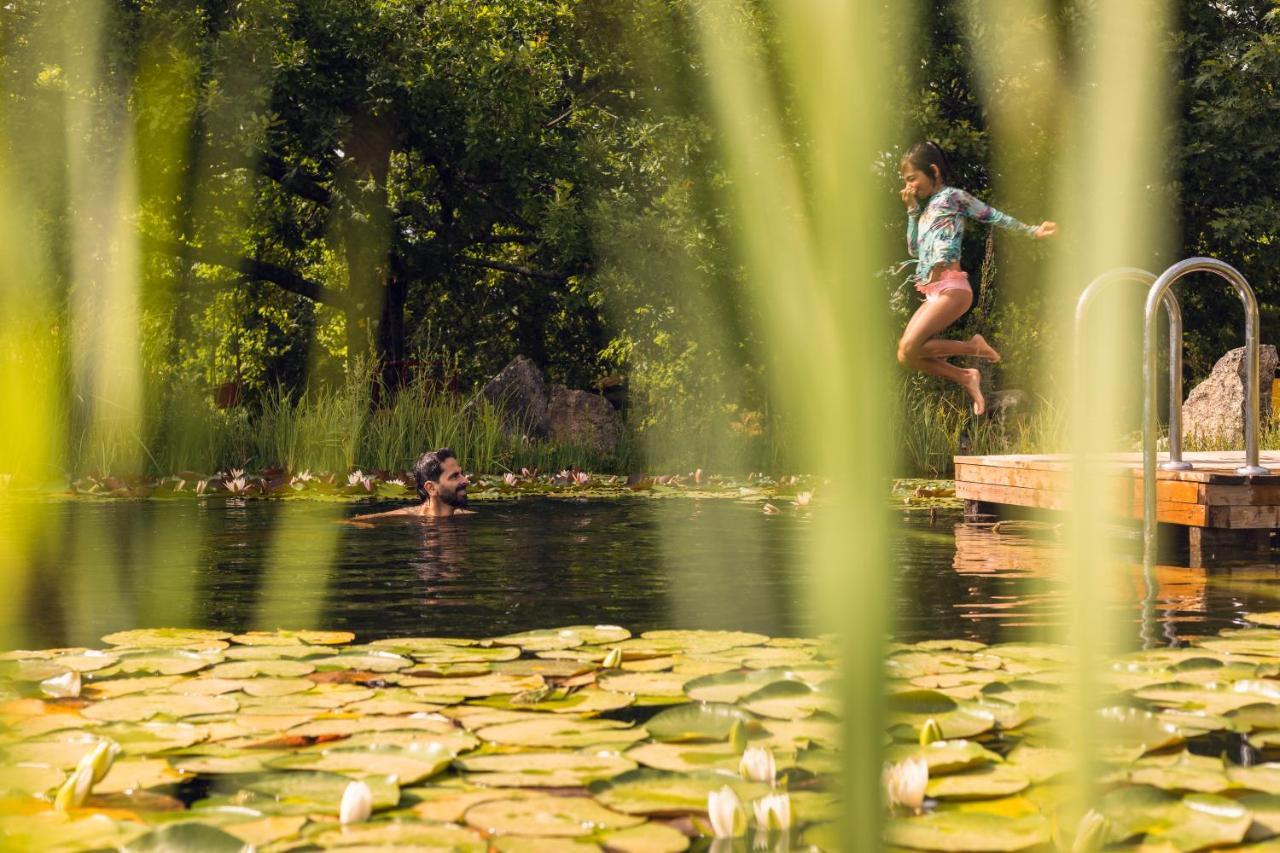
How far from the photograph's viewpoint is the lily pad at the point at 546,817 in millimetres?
2170

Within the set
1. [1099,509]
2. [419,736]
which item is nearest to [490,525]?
Answer: [419,736]

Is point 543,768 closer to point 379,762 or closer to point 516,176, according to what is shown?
point 379,762

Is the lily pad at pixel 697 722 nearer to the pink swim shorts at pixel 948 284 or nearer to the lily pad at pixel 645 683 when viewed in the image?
the lily pad at pixel 645 683

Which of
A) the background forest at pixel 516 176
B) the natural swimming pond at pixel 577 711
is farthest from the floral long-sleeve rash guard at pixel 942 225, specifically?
the background forest at pixel 516 176

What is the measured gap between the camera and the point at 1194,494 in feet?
20.0

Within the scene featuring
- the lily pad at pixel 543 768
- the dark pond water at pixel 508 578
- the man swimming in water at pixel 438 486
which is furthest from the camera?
the man swimming in water at pixel 438 486

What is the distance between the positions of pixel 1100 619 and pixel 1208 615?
4.58 meters

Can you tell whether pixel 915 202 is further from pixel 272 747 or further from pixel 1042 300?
pixel 1042 300

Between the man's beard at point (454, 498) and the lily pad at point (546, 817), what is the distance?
6462 mm

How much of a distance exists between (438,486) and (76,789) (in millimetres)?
6404

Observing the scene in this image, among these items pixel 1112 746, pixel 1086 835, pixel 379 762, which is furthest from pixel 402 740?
pixel 1086 835

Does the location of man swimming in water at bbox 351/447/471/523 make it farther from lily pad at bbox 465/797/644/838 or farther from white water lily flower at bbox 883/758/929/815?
white water lily flower at bbox 883/758/929/815

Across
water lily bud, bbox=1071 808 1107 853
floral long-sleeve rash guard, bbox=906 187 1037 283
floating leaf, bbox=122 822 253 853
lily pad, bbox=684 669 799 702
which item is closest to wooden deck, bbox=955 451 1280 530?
floral long-sleeve rash guard, bbox=906 187 1037 283

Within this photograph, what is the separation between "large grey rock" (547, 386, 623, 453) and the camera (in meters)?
14.9
